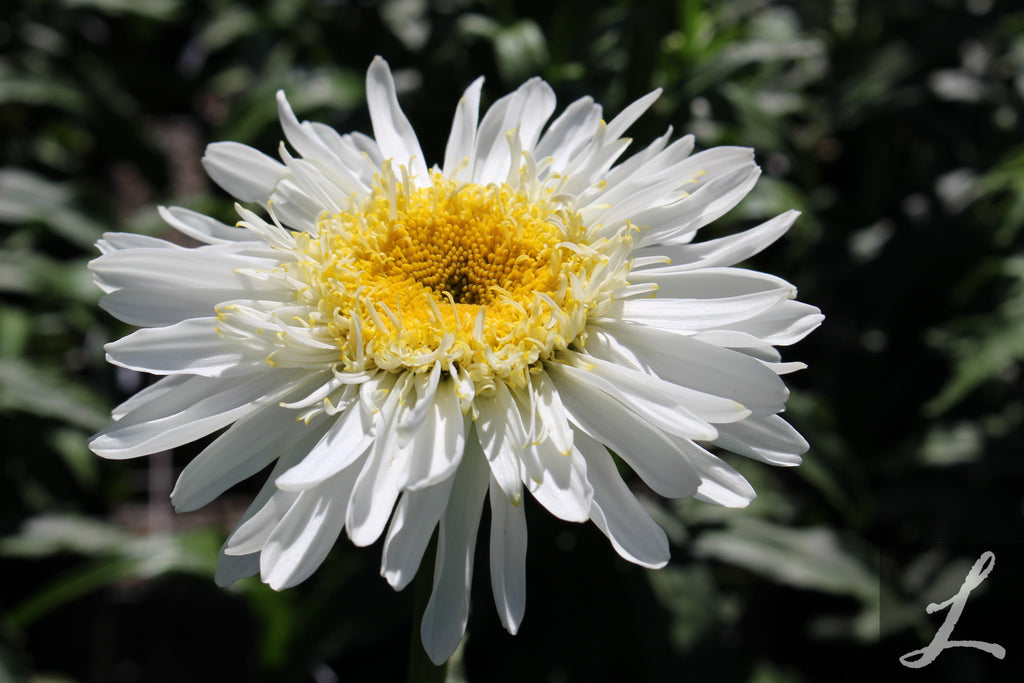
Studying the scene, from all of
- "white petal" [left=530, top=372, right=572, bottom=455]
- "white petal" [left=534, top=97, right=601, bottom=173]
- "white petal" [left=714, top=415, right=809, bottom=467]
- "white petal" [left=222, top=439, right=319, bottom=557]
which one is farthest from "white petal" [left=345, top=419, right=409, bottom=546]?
"white petal" [left=534, top=97, right=601, bottom=173]

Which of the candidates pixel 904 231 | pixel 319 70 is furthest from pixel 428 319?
pixel 904 231

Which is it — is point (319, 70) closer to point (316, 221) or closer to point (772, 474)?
point (316, 221)

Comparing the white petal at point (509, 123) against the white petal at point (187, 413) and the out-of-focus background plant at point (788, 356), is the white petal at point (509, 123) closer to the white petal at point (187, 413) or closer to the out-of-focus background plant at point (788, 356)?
the out-of-focus background plant at point (788, 356)

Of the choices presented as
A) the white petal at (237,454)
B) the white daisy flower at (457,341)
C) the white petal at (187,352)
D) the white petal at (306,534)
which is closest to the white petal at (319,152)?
the white daisy flower at (457,341)

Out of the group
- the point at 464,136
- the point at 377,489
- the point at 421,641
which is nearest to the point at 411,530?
the point at 377,489

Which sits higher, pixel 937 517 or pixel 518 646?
pixel 518 646

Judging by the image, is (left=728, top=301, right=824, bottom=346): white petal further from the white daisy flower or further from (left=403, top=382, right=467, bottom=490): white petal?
(left=403, top=382, right=467, bottom=490): white petal
